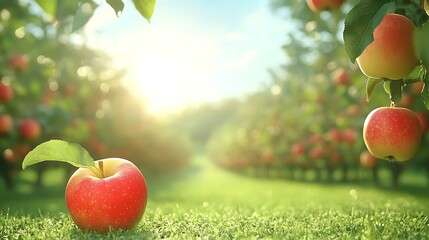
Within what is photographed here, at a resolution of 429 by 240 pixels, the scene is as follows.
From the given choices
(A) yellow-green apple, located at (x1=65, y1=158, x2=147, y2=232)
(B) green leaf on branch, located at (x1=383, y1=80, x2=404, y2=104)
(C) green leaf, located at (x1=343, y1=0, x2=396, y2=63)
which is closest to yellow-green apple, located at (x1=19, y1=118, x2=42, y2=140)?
(A) yellow-green apple, located at (x1=65, y1=158, x2=147, y2=232)

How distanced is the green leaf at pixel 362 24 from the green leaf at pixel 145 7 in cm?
86

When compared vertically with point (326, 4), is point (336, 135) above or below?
below

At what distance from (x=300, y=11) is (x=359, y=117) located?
2.57 m

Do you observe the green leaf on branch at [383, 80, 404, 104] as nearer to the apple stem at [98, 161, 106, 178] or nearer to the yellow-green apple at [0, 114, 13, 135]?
the apple stem at [98, 161, 106, 178]

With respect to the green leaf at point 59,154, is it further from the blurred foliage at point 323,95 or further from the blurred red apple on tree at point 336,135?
the blurred red apple on tree at point 336,135

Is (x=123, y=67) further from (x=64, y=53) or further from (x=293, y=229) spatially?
(x=293, y=229)

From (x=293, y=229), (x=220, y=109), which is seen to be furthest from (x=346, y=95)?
(x=220, y=109)

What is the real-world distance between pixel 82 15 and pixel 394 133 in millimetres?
1823

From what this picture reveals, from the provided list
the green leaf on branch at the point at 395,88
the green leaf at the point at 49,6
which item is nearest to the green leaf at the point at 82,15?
the green leaf at the point at 49,6

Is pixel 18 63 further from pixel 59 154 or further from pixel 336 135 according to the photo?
pixel 336 135

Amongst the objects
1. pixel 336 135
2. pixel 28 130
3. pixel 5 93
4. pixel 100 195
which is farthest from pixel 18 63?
pixel 336 135

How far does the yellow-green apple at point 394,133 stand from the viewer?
2.78 metres

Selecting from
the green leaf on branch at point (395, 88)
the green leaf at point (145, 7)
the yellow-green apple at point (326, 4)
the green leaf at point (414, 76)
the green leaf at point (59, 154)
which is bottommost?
the green leaf at point (59, 154)

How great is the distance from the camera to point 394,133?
2.78m
